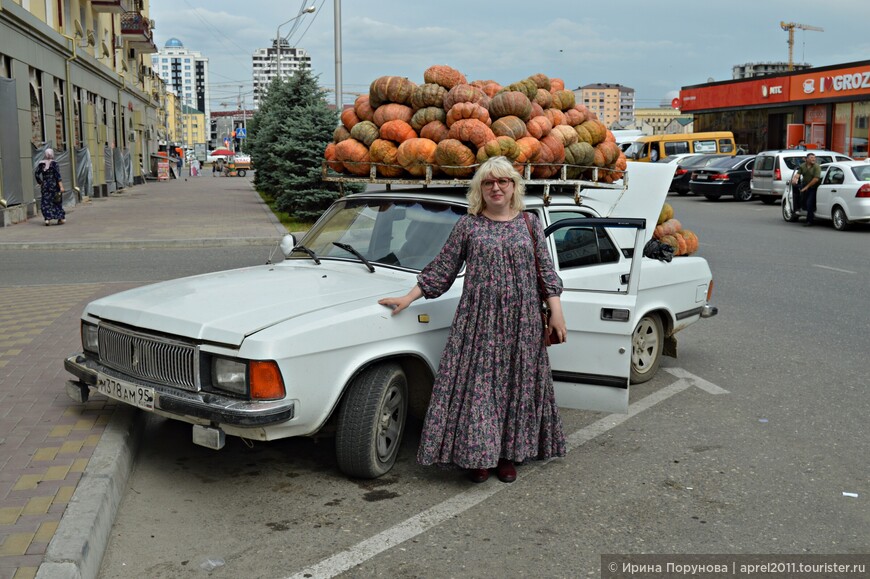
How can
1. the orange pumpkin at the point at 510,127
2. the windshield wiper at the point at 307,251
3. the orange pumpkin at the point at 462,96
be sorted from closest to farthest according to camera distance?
the windshield wiper at the point at 307,251
the orange pumpkin at the point at 510,127
the orange pumpkin at the point at 462,96

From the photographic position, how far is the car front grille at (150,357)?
446 centimetres

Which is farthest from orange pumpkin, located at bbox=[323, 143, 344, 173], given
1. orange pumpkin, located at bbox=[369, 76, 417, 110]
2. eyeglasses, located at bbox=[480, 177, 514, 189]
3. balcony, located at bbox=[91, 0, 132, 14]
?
balcony, located at bbox=[91, 0, 132, 14]

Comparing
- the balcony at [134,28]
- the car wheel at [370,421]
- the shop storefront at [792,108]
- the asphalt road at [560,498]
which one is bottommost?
the asphalt road at [560,498]

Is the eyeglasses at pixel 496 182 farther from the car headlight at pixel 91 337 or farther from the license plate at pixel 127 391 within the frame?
the car headlight at pixel 91 337

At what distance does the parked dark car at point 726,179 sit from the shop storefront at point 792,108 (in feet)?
40.4

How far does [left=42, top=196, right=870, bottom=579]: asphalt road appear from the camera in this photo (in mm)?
4035

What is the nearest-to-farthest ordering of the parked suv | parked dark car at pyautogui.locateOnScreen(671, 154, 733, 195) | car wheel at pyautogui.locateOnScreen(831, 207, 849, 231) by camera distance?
1. car wheel at pyautogui.locateOnScreen(831, 207, 849, 231)
2. the parked suv
3. parked dark car at pyautogui.locateOnScreen(671, 154, 733, 195)

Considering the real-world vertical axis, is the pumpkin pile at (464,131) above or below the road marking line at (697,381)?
above

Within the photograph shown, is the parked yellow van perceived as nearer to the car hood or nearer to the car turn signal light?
the car hood

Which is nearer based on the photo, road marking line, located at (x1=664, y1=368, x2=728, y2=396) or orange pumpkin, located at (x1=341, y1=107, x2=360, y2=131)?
road marking line, located at (x1=664, y1=368, x2=728, y2=396)

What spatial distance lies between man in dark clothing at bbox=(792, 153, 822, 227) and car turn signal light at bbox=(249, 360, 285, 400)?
64.8 ft

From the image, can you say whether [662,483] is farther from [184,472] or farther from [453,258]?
[184,472]

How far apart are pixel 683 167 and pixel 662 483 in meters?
31.3

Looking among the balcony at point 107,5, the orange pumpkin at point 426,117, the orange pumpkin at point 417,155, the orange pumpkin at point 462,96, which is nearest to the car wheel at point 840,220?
the orange pumpkin at point 462,96
